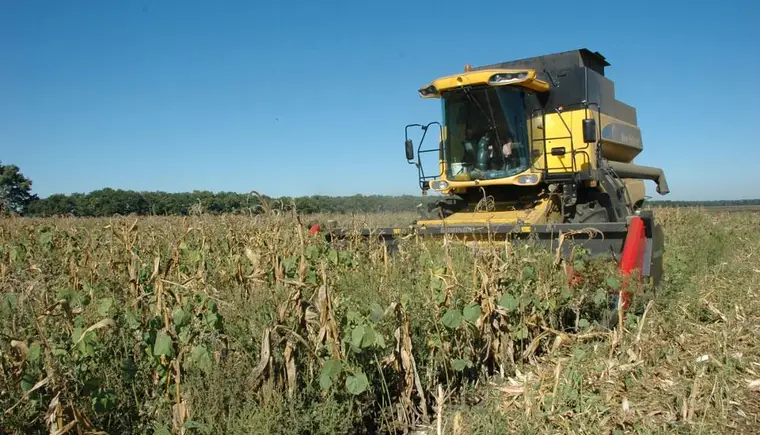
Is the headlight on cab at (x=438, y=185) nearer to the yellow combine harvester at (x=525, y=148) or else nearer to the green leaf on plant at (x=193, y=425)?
the yellow combine harvester at (x=525, y=148)

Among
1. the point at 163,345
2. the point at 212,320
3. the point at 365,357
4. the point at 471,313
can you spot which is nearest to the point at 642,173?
the point at 471,313

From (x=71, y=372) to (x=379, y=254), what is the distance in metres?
3.28

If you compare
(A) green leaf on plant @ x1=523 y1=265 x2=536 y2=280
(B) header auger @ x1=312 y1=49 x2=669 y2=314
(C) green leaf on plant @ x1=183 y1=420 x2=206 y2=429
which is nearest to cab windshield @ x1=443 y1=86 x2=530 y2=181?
(B) header auger @ x1=312 y1=49 x2=669 y2=314

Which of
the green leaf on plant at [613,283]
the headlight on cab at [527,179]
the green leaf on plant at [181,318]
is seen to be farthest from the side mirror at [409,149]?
the green leaf on plant at [181,318]

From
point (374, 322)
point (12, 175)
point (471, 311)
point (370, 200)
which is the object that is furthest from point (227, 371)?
point (12, 175)

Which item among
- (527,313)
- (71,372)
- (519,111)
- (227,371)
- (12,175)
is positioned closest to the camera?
(71,372)

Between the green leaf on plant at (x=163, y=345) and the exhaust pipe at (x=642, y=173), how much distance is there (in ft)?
23.5

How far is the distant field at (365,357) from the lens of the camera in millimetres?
2875

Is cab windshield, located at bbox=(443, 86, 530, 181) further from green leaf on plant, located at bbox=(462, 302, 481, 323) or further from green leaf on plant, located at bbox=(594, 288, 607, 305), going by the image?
green leaf on plant, located at bbox=(462, 302, 481, 323)

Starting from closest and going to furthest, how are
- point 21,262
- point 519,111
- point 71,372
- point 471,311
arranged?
point 71,372 < point 471,311 < point 21,262 < point 519,111

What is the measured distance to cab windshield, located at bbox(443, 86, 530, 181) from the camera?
7621mm

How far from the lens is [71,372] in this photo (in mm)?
2725

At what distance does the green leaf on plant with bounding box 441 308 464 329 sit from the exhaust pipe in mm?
5935

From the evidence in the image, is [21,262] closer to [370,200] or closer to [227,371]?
[227,371]
